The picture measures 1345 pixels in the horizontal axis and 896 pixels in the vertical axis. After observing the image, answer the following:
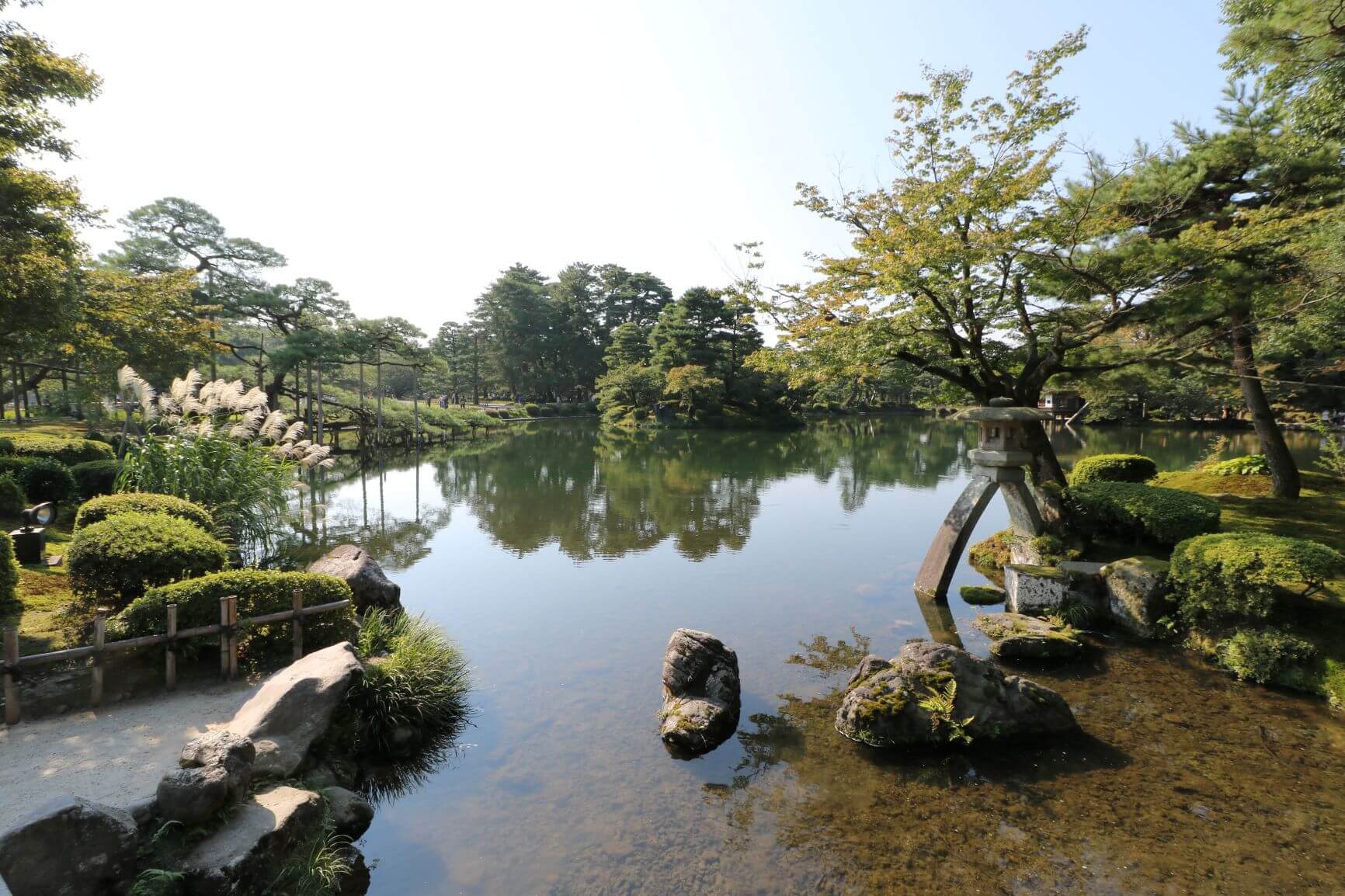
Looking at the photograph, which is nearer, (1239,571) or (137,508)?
(1239,571)

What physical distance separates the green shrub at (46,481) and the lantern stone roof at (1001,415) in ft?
42.3

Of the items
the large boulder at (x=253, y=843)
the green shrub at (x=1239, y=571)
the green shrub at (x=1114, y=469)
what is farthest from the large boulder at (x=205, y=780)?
the green shrub at (x=1114, y=469)

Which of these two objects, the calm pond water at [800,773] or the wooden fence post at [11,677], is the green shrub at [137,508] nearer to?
the wooden fence post at [11,677]

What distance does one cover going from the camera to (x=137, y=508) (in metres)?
6.84

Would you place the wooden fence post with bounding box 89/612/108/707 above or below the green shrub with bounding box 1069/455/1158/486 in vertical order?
below

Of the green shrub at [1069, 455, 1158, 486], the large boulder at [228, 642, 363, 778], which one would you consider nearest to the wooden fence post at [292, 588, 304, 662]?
the large boulder at [228, 642, 363, 778]

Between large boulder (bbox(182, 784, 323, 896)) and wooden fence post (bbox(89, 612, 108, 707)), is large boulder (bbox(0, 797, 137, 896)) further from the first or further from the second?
wooden fence post (bbox(89, 612, 108, 707))

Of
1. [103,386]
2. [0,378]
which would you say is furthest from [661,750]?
[0,378]

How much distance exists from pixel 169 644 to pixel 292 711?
1598 millimetres

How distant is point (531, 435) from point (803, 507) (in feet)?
74.5

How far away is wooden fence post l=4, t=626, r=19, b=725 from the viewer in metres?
4.33

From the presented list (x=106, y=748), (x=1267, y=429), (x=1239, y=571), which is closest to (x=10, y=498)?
(x=106, y=748)

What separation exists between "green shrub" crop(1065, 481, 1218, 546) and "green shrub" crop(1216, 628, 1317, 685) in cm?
154

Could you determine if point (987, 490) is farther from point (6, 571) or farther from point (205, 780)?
point (6, 571)
